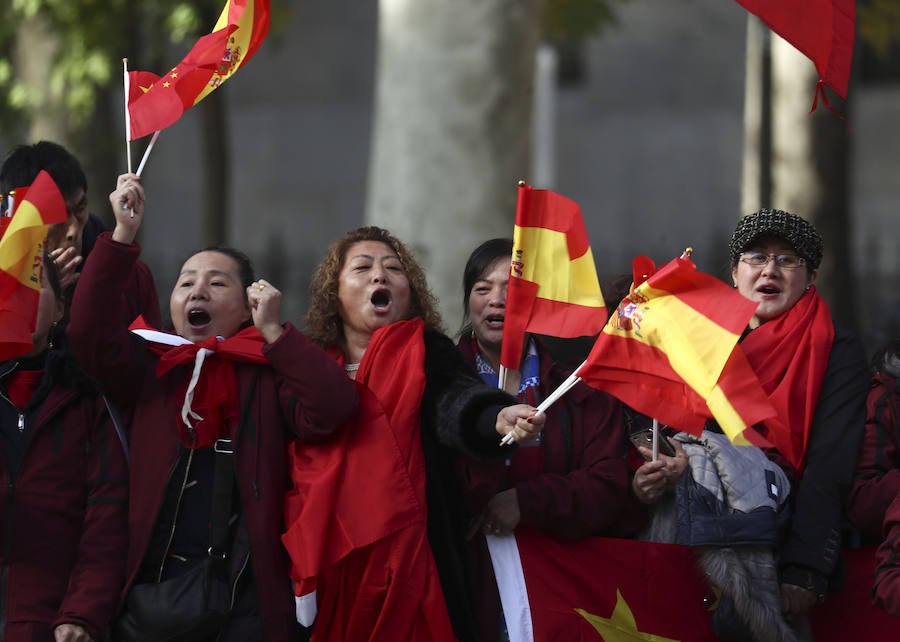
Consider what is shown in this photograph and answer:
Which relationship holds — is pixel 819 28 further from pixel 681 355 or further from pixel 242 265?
pixel 242 265

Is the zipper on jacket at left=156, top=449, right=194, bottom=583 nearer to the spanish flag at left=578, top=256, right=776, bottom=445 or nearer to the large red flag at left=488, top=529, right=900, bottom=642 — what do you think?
the large red flag at left=488, top=529, right=900, bottom=642

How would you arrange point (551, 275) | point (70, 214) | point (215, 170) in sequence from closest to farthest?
point (551, 275), point (70, 214), point (215, 170)

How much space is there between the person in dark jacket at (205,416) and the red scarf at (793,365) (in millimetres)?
1318

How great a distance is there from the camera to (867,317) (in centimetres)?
1377

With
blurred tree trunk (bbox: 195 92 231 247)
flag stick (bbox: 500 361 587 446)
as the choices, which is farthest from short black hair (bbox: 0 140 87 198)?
blurred tree trunk (bbox: 195 92 231 247)

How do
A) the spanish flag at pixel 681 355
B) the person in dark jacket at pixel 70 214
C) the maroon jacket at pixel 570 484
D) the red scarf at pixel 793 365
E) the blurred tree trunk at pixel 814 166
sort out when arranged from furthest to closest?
the blurred tree trunk at pixel 814 166 → the person in dark jacket at pixel 70 214 → the red scarf at pixel 793 365 → the maroon jacket at pixel 570 484 → the spanish flag at pixel 681 355

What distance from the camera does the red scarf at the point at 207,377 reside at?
4.30 m

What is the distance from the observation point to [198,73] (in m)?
4.86

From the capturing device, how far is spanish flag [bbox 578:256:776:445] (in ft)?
13.6

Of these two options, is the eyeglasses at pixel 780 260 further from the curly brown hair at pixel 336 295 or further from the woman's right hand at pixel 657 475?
the curly brown hair at pixel 336 295

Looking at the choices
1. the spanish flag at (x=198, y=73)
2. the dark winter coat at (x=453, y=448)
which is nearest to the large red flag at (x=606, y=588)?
the dark winter coat at (x=453, y=448)

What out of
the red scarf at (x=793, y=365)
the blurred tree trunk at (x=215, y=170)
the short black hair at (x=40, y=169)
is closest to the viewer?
the red scarf at (x=793, y=365)

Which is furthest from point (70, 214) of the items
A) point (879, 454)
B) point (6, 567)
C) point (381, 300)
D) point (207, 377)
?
point (879, 454)

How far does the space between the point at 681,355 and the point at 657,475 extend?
0.40 m
